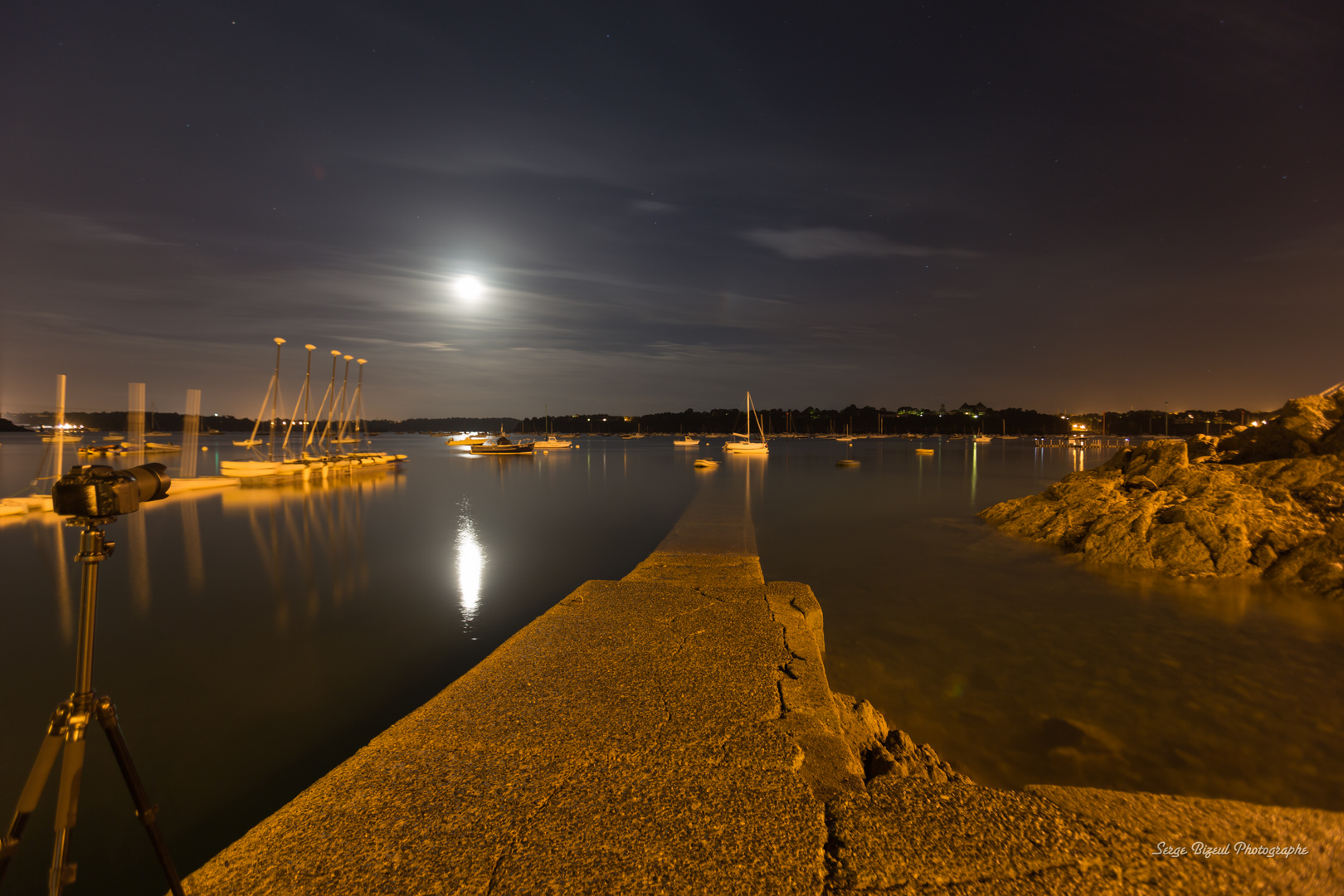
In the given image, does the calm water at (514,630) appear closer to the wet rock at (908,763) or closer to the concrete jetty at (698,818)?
the wet rock at (908,763)

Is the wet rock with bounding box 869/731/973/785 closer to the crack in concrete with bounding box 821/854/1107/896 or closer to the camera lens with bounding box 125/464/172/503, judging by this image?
the crack in concrete with bounding box 821/854/1107/896

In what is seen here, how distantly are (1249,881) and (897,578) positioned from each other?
35.4ft

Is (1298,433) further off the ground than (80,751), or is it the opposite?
(1298,433)

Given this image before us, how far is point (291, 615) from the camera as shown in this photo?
1187 centimetres

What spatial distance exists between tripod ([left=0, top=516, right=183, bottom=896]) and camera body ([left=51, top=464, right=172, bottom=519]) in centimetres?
5

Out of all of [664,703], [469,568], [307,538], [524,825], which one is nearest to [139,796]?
[524,825]

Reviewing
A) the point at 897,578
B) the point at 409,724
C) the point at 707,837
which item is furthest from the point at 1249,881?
the point at 897,578

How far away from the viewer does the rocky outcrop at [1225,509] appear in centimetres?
1205

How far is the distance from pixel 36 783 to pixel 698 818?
3.11 meters

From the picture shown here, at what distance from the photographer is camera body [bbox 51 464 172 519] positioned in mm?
2525

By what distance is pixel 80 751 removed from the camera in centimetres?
248

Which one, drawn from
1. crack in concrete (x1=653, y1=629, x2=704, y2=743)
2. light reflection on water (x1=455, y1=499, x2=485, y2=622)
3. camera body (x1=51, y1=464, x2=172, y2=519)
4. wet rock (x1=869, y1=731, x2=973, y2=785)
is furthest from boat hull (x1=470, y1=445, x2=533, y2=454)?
camera body (x1=51, y1=464, x2=172, y2=519)

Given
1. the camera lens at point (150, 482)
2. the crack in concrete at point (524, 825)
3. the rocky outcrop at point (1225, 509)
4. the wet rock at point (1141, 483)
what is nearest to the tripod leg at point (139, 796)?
the camera lens at point (150, 482)

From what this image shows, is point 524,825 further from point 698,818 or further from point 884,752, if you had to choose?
point 884,752
